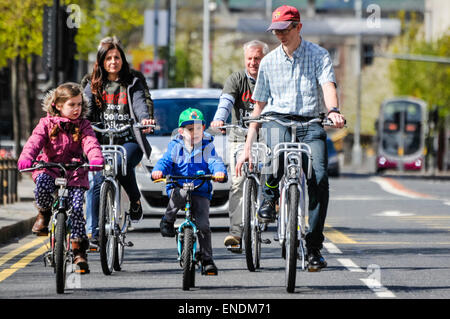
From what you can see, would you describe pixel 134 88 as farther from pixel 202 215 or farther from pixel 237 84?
pixel 202 215

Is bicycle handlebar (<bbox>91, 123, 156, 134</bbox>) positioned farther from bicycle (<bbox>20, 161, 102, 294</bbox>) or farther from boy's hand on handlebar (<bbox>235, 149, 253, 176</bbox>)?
bicycle (<bbox>20, 161, 102, 294</bbox>)

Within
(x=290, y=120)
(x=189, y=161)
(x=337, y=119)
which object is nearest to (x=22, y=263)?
(x=189, y=161)

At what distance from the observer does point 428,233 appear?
536 inches

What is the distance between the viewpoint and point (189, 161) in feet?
28.3

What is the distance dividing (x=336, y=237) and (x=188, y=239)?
16.7 feet

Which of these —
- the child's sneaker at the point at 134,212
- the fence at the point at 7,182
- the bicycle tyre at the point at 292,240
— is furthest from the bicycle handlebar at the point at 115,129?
the fence at the point at 7,182

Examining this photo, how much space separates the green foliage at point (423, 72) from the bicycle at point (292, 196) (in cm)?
5410

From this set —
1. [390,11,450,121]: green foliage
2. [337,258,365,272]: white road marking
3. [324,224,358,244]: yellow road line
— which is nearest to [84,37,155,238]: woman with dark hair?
[337,258,365,272]: white road marking

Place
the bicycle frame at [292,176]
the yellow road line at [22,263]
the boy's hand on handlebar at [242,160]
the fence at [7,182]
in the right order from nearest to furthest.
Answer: the bicycle frame at [292,176] < the boy's hand on handlebar at [242,160] < the yellow road line at [22,263] < the fence at [7,182]

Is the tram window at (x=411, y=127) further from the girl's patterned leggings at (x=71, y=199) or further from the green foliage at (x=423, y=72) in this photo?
the girl's patterned leggings at (x=71, y=199)

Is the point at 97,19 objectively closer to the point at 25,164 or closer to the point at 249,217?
the point at 249,217

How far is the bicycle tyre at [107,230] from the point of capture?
8.97 metres

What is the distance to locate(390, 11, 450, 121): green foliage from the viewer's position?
207 ft
